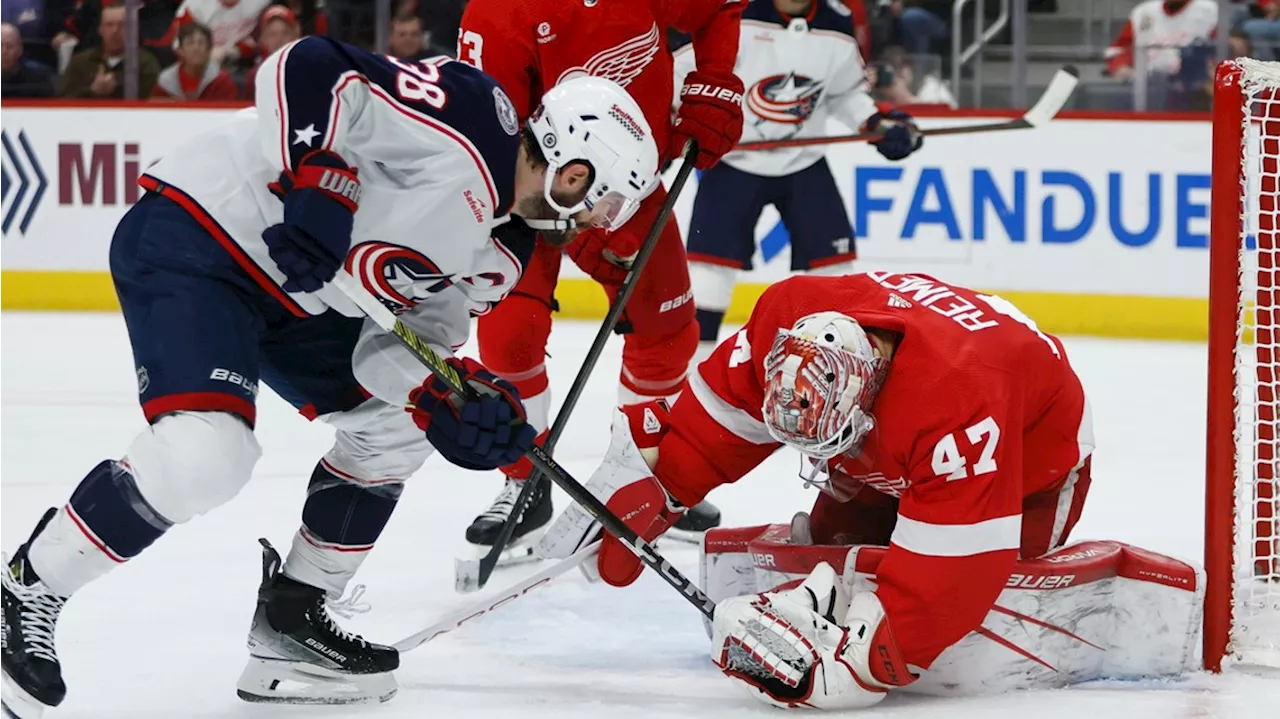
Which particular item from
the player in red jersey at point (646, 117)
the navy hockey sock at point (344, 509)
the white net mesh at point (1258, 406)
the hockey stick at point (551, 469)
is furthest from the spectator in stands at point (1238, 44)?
the navy hockey sock at point (344, 509)

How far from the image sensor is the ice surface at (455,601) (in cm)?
240

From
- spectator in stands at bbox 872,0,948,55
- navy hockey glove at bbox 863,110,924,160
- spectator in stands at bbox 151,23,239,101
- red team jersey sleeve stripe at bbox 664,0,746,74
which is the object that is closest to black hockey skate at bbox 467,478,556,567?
red team jersey sleeve stripe at bbox 664,0,746,74

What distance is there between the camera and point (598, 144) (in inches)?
89.7

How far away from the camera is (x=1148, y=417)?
4785 mm

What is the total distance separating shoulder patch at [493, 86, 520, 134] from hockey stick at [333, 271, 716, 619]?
28 cm

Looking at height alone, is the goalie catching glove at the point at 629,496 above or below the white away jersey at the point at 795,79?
below

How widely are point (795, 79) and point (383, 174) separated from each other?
112 inches

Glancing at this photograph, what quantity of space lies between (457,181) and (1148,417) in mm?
3013

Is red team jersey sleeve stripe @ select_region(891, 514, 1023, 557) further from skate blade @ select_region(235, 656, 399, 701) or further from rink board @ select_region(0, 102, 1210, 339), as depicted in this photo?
rink board @ select_region(0, 102, 1210, 339)

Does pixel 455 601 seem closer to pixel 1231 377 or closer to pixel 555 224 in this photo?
pixel 555 224

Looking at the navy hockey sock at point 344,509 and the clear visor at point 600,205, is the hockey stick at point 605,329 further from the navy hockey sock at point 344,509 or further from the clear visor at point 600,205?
the clear visor at point 600,205

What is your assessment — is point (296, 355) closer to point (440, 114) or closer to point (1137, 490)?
point (440, 114)

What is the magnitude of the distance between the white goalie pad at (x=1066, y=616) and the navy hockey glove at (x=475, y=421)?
1.62 ft

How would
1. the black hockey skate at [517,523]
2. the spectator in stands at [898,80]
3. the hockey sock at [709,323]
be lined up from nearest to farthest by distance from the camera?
the black hockey skate at [517,523] → the hockey sock at [709,323] → the spectator in stands at [898,80]
